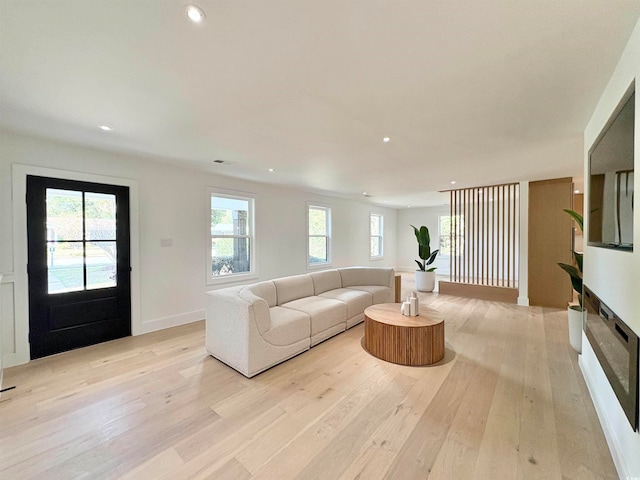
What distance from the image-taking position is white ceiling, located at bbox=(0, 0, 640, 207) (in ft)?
4.08

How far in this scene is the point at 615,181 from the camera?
5.29 ft

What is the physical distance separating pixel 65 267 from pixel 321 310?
2.97 meters

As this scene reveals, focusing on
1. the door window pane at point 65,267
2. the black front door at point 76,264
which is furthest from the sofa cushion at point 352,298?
the door window pane at point 65,267

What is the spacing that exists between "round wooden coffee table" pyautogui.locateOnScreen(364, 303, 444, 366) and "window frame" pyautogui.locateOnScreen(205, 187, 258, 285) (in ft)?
8.88

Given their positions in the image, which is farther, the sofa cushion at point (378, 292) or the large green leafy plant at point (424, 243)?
the large green leafy plant at point (424, 243)

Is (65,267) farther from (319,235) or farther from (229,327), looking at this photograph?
(319,235)

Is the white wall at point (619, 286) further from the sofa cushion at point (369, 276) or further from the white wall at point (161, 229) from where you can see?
the white wall at point (161, 229)

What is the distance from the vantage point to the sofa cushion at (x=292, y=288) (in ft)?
11.5

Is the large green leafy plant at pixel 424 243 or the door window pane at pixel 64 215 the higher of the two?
the door window pane at pixel 64 215

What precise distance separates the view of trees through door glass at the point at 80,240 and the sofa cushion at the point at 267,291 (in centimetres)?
188

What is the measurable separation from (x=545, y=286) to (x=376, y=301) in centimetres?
322

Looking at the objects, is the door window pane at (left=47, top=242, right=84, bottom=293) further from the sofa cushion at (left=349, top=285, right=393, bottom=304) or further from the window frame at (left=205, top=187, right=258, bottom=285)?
the sofa cushion at (left=349, top=285, right=393, bottom=304)

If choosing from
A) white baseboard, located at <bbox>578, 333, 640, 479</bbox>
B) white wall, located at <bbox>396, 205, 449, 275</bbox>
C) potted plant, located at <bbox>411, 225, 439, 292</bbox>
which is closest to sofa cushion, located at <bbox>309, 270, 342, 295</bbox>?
potted plant, located at <bbox>411, 225, 439, 292</bbox>

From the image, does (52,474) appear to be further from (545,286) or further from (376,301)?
(545,286)
